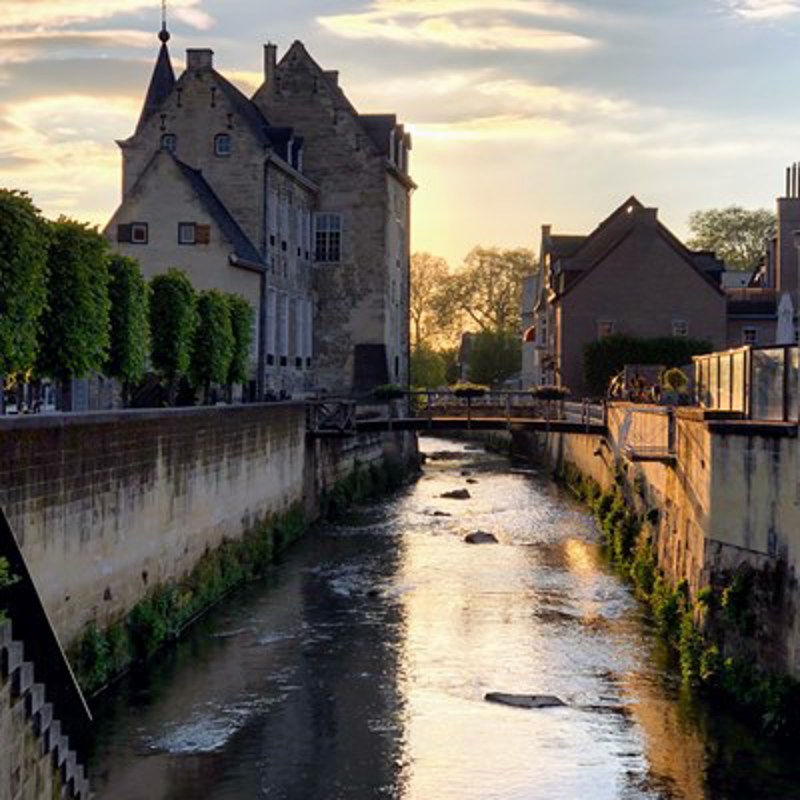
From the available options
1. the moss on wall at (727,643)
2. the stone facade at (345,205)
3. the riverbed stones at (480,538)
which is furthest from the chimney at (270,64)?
the moss on wall at (727,643)

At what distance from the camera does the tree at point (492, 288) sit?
4599 inches

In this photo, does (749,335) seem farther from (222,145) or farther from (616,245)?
(222,145)

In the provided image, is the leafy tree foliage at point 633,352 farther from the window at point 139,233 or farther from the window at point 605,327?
the window at point 139,233

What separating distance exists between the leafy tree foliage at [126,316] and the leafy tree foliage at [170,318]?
138 inches

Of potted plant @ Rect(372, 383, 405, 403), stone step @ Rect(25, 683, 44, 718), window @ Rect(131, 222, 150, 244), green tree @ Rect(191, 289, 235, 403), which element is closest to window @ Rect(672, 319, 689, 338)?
potted plant @ Rect(372, 383, 405, 403)

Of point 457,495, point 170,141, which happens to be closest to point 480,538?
point 457,495

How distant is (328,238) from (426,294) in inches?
2101

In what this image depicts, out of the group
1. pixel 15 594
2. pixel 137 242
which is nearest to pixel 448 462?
pixel 137 242

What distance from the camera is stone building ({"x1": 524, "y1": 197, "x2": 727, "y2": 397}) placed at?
6606 cm

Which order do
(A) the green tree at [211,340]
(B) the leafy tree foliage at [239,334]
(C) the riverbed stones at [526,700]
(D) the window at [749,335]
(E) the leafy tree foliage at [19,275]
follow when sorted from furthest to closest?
1. (D) the window at [749,335]
2. (B) the leafy tree foliage at [239,334]
3. (A) the green tree at [211,340]
4. (E) the leafy tree foliage at [19,275]
5. (C) the riverbed stones at [526,700]

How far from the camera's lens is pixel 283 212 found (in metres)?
56.3

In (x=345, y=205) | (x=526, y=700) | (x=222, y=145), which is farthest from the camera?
(x=345, y=205)

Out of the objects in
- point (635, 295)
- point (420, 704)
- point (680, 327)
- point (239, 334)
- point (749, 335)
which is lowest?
point (420, 704)

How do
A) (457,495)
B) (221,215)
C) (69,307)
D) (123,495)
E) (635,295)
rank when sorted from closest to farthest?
(123,495) < (69,307) < (221,215) < (457,495) < (635,295)
